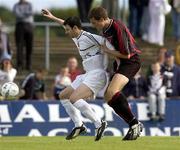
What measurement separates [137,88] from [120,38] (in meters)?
8.03

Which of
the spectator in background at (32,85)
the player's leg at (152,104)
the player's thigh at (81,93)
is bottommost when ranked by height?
the player's leg at (152,104)

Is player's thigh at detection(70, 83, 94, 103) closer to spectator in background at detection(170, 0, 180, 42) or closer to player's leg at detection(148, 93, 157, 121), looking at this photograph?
player's leg at detection(148, 93, 157, 121)

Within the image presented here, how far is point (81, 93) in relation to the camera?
16.2 m

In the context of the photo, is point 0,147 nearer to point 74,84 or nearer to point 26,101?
point 74,84

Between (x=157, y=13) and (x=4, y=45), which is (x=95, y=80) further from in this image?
(x=157, y=13)

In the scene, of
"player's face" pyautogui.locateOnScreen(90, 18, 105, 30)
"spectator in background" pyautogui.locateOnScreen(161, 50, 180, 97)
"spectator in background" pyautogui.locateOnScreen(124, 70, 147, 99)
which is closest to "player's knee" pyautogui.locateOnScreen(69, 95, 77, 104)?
"player's face" pyautogui.locateOnScreen(90, 18, 105, 30)

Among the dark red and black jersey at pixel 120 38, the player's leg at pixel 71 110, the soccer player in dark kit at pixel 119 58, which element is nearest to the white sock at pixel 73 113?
the player's leg at pixel 71 110

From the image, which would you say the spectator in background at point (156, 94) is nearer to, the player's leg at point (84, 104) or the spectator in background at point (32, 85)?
the spectator in background at point (32, 85)

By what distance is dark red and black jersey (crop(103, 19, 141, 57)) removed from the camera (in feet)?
52.1

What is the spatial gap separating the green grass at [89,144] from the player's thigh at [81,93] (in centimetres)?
77

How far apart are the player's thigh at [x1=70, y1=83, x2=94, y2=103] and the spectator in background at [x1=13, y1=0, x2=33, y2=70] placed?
32.8 ft

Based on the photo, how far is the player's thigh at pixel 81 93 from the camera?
635 inches

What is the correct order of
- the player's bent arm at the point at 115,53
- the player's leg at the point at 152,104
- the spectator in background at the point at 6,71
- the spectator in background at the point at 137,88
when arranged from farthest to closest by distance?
the spectator in background at the point at 137,88 < the spectator in background at the point at 6,71 < the player's leg at the point at 152,104 < the player's bent arm at the point at 115,53

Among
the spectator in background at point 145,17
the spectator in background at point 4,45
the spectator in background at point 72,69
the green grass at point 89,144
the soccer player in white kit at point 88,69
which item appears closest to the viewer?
the green grass at point 89,144
